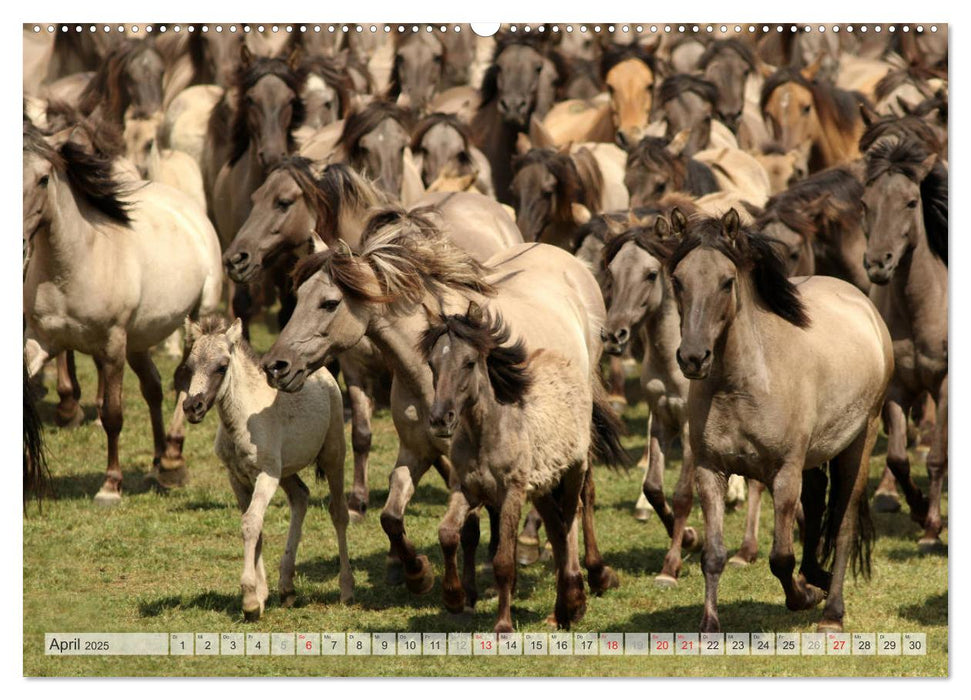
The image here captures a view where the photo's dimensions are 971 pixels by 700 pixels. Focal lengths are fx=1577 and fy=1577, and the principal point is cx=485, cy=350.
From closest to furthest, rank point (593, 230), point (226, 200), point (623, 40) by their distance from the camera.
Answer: point (593, 230) < point (226, 200) < point (623, 40)

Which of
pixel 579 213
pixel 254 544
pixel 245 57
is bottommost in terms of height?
pixel 254 544

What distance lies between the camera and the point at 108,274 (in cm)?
1098

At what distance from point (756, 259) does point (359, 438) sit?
12.9 feet

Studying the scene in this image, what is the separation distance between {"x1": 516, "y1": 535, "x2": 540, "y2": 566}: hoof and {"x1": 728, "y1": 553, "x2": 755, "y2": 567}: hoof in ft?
4.09

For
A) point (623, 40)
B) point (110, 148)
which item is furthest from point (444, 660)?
point (623, 40)

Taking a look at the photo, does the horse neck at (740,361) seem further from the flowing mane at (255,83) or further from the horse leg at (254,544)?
the flowing mane at (255,83)

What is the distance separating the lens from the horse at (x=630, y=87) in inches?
659

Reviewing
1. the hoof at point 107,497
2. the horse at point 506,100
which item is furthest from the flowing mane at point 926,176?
the hoof at point 107,497

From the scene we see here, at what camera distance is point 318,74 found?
14.9 meters

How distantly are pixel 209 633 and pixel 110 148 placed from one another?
6109 millimetres

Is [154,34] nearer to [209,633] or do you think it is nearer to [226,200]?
[226,200]

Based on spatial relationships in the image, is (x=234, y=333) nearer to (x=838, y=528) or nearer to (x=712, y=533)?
(x=712, y=533)

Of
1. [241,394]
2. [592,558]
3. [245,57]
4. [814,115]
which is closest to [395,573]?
[592,558]

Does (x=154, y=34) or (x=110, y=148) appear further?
(x=154, y=34)
